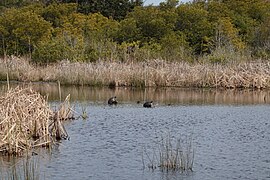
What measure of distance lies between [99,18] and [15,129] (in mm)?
44789

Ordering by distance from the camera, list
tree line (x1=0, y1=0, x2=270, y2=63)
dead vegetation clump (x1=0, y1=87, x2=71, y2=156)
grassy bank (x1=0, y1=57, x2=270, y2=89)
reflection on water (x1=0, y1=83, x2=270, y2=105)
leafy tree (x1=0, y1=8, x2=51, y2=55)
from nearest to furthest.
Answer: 1. dead vegetation clump (x1=0, y1=87, x2=71, y2=156)
2. reflection on water (x1=0, y1=83, x2=270, y2=105)
3. grassy bank (x1=0, y1=57, x2=270, y2=89)
4. tree line (x1=0, y1=0, x2=270, y2=63)
5. leafy tree (x1=0, y1=8, x2=51, y2=55)

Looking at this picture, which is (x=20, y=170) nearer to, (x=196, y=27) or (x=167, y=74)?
(x=167, y=74)

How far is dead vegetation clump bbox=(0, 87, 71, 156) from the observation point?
12258mm

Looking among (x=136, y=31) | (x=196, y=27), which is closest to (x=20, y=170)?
(x=136, y=31)

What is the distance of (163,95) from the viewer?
28.0 metres

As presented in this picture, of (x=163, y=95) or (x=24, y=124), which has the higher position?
(x=163, y=95)

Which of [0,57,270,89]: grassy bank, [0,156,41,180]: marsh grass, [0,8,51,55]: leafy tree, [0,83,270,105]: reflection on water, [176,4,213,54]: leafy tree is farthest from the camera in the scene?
[176,4,213,54]: leafy tree

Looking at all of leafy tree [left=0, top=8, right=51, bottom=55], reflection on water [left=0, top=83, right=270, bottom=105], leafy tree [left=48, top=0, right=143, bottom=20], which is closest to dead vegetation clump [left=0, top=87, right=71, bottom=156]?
reflection on water [left=0, top=83, right=270, bottom=105]

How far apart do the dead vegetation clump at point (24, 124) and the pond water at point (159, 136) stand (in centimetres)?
45

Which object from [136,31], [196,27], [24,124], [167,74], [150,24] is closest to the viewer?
[24,124]

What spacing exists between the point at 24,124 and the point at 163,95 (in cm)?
1519

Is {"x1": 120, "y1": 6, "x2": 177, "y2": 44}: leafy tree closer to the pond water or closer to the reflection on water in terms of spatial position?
the reflection on water

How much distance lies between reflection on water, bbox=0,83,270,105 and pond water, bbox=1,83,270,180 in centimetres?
5

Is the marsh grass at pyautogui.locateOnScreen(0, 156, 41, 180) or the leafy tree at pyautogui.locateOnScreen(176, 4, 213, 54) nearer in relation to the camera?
the marsh grass at pyautogui.locateOnScreen(0, 156, 41, 180)
